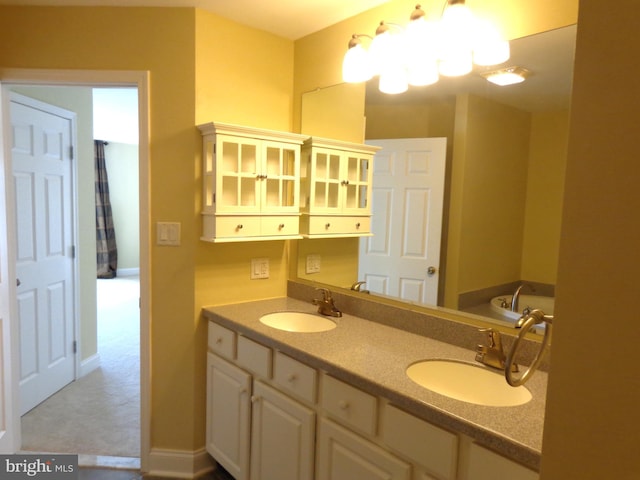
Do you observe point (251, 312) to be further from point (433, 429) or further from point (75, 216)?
point (75, 216)

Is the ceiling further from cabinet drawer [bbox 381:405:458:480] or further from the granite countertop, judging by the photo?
cabinet drawer [bbox 381:405:458:480]

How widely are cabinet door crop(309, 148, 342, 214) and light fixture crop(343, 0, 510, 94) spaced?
416 millimetres

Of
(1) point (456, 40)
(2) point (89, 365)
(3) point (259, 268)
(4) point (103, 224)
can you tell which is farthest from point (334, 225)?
(4) point (103, 224)

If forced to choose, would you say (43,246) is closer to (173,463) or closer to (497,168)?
(173,463)

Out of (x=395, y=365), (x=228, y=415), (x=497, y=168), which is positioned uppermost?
(x=497, y=168)

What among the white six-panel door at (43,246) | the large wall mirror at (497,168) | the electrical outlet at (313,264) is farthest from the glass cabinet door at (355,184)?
the white six-panel door at (43,246)

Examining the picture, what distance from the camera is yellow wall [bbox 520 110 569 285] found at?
143 cm

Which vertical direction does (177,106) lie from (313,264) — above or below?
above

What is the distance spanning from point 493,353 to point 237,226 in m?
1.25

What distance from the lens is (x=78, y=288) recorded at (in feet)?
10.2

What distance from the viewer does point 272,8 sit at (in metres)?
1.99

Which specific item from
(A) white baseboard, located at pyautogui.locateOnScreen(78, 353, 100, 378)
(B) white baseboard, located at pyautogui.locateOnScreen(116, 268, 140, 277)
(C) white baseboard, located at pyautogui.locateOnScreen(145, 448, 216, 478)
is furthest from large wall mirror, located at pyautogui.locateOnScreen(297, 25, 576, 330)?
(B) white baseboard, located at pyautogui.locateOnScreen(116, 268, 140, 277)

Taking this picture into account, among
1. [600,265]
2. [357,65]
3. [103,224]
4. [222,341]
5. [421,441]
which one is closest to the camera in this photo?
[600,265]

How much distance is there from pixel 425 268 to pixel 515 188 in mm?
503
